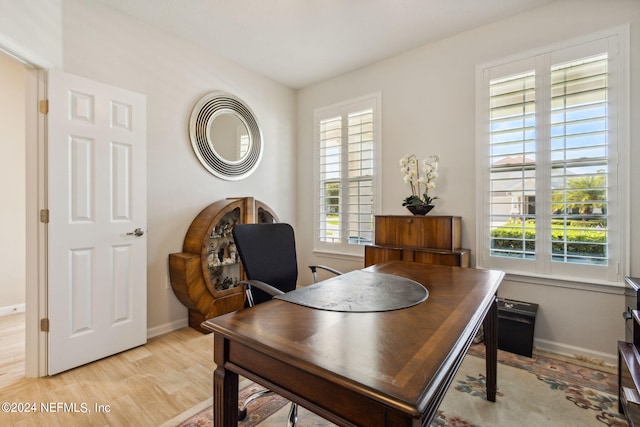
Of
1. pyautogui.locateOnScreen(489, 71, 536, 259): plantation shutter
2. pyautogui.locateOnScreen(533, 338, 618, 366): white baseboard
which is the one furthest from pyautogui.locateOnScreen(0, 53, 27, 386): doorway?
pyautogui.locateOnScreen(533, 338, 618, 366): white baseboard

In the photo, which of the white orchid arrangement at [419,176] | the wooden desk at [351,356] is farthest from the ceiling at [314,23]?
the wooden desk at [351,356]

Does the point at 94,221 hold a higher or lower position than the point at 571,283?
higher

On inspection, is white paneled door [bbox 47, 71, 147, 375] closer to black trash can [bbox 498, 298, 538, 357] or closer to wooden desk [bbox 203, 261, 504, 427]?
wooden desk [bbox 203, 261, 504, 427]

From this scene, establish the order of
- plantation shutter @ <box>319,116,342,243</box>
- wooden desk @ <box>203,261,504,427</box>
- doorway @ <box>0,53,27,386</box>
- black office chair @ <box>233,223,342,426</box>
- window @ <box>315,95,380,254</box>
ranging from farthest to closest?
plantation shutter @ <box>319,116,342,243</box>, window @ <box>315,95,380,254</box>, doorway @ <box>0,53,27,386</box>, black office chair @ <box>233,223,342,426</box>, wooden desk @ <box>203,261,504,427</box>

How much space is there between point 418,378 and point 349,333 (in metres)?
0.30

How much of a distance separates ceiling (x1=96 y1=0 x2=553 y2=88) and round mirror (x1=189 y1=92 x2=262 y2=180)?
0.58 metres

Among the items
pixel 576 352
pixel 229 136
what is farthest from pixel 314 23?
pixel 576 352

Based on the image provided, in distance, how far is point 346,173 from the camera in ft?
12.1

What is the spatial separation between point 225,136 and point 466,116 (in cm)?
251

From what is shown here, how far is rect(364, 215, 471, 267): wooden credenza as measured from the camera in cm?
262

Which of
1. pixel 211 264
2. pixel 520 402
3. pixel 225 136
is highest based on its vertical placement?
pixel 225 136

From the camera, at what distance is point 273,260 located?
1.98 metres

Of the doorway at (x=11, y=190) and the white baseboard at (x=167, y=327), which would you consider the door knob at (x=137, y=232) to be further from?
the doorway at (x=11, y=190)

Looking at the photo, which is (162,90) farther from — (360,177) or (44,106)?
(360,177)
